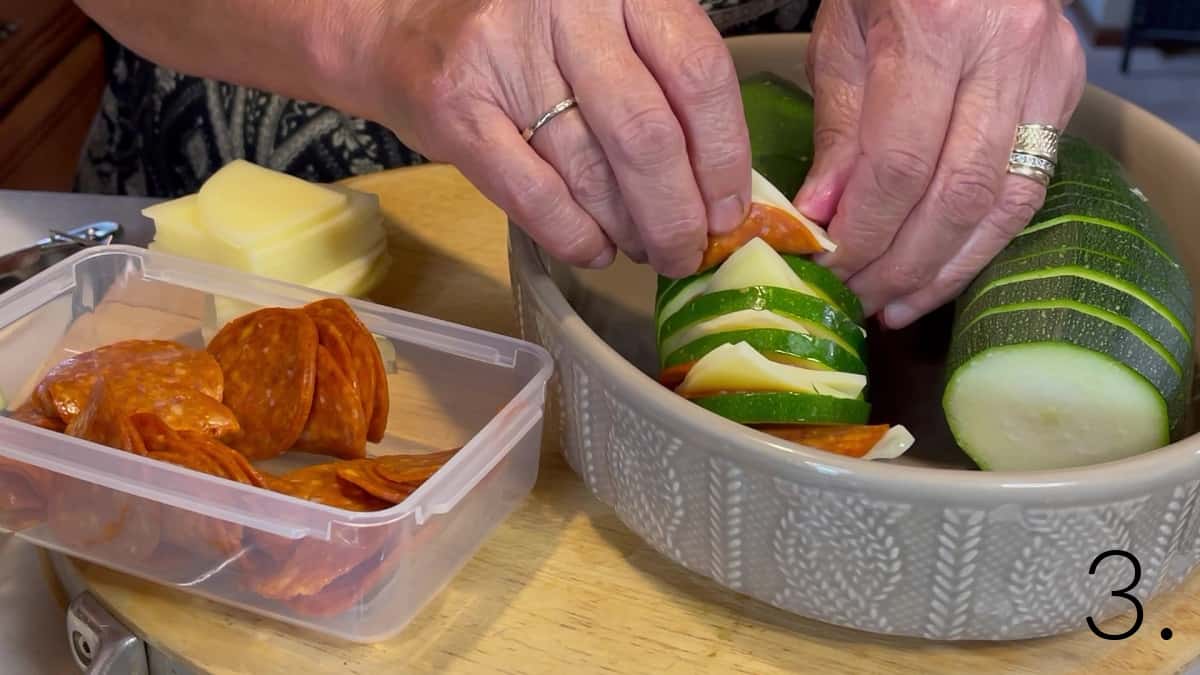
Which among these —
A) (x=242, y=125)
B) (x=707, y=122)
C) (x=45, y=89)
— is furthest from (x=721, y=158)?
(x=45, y=89)

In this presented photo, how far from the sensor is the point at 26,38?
1933 millimetres

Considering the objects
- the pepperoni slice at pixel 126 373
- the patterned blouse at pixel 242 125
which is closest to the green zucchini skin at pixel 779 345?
the pepperoni slice at pixel 126 373

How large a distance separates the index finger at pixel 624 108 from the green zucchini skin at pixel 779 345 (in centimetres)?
9

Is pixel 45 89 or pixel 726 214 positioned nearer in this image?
pixel 726 214

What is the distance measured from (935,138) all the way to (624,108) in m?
0.21

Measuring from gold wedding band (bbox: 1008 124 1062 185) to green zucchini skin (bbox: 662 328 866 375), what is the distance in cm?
18

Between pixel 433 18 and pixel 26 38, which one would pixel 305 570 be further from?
pixel 26 38

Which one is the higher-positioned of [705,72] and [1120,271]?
[705,72]

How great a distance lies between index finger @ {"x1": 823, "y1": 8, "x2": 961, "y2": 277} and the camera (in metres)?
0.81

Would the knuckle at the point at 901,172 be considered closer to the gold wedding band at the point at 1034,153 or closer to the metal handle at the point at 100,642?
the gold wedding band at the point at 1034,153

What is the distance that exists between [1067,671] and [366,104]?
59 cm

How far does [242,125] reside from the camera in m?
1.36

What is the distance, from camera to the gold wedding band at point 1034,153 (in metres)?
0.85

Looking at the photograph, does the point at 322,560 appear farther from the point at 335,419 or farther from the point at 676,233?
the point at 676,233
